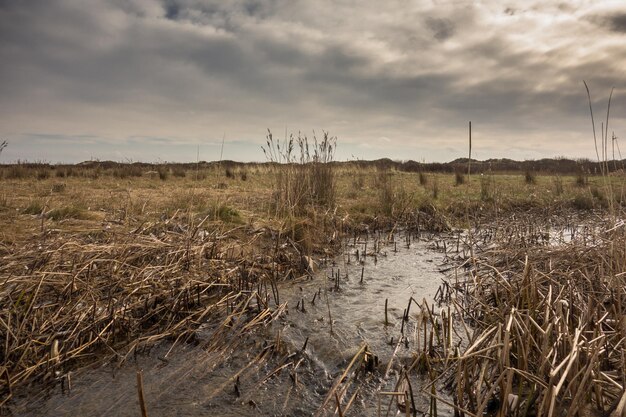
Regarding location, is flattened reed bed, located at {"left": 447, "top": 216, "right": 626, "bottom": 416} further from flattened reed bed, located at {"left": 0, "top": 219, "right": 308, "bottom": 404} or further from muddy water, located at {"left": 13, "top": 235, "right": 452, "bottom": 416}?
flattened reed bed, located at {"left": 0, "top": 219, "right": 308, "bottom": 404}

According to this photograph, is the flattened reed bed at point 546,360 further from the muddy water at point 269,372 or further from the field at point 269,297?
the muddy water at point 269,372

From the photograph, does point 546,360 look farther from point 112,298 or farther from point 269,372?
point 112,298

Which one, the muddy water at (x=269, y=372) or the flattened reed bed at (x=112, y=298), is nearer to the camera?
the muddy water at (x=269, y=372)

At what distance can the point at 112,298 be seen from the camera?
317 cm

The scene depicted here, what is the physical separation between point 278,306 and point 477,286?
73.0 inches

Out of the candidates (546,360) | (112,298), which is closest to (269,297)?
(112,298)

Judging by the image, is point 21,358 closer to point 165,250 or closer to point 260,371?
point 260,371

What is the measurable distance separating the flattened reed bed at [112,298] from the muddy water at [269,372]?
0.17 meters

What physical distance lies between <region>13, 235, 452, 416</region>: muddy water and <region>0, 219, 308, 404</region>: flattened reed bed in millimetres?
169

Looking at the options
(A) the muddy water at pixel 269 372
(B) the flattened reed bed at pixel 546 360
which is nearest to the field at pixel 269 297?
(B) the flattened reed bed at pixel 546 360

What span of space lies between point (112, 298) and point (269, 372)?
5.09 feet

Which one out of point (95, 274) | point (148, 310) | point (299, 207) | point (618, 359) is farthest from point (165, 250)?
point (618, 359)

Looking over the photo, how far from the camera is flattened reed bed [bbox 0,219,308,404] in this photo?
8.80ft

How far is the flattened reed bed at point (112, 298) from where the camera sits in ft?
8.80
